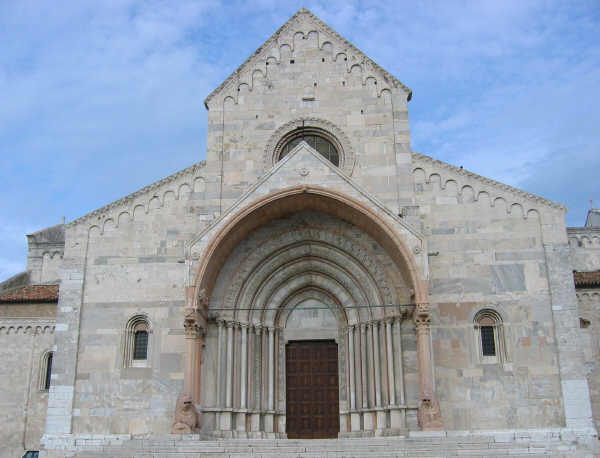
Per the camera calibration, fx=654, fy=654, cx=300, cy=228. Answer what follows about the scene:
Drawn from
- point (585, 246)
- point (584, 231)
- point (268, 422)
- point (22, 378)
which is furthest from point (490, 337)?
point (22, 378)

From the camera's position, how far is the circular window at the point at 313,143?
20219 mm

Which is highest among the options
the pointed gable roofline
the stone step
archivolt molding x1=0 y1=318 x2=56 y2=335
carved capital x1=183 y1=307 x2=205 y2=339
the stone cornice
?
the pointed gable roofline

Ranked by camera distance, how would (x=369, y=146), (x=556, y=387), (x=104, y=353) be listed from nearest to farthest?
(x=556, y=387), (x=104, y=353), (x=369, y=146)

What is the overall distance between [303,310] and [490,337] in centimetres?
549

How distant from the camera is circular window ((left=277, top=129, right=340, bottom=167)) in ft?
66.3

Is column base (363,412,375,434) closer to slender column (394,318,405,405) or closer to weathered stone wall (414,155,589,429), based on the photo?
slender column (394,318,405,405)

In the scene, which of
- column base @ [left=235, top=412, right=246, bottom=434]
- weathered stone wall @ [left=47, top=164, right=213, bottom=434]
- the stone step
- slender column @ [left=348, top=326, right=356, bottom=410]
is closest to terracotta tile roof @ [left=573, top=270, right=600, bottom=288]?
the stone step

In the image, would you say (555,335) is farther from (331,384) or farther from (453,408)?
(331,384)

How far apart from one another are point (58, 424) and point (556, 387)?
13.4 meters

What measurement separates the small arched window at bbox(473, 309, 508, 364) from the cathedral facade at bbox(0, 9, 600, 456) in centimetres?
5

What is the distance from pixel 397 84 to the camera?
802 inches

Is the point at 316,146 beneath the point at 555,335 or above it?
above

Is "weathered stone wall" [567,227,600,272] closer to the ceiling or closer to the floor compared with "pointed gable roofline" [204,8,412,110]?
closer to the floor

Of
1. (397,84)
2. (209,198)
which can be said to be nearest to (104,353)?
(209,198)
